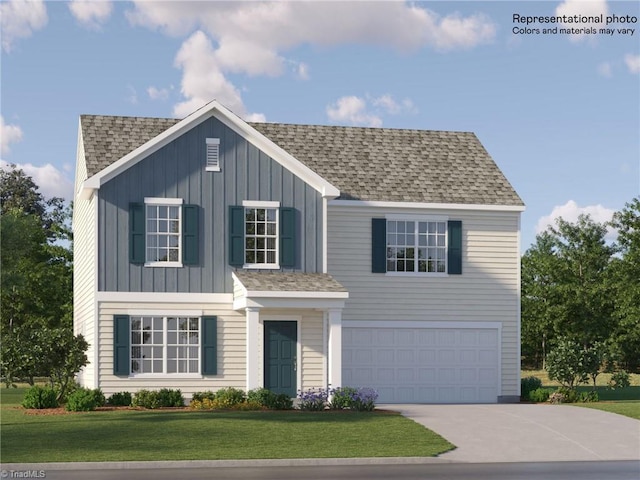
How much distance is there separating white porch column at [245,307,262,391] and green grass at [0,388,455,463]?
2.22m

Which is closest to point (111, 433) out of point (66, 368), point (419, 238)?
point (66, 368)

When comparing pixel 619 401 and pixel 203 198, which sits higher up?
pixel 203 198

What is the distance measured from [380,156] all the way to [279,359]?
8.11 m

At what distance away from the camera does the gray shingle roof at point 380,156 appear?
108 ft

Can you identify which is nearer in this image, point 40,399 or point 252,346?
point 40,399

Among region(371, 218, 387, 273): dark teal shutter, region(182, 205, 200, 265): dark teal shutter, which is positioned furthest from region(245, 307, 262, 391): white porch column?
region(371, 218, 387, 273): dark teal shutter

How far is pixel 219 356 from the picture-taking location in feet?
102

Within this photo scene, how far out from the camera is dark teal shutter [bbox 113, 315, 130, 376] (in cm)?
3017

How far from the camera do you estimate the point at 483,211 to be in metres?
34.5

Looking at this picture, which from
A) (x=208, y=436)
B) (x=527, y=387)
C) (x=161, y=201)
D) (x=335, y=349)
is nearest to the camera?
(x=208, y=436)

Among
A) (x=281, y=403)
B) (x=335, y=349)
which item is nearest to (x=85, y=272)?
(x=281, y=403)

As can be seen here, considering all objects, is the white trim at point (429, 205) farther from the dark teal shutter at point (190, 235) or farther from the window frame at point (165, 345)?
the window frame at point (165, 345)

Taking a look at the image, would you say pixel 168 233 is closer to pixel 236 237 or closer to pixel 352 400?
pixel 236 237

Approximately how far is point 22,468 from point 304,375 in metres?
13.3
